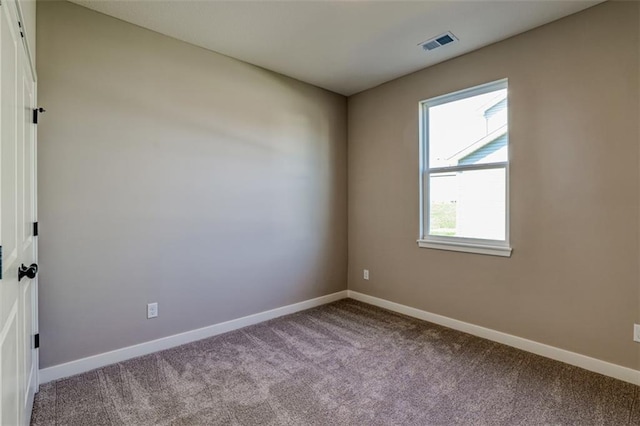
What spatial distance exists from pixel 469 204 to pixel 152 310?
10.0 ft

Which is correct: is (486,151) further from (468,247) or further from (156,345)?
(156,345)

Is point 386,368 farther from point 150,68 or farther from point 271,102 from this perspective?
point 150,68

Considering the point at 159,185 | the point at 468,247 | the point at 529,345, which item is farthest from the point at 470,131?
the point at 159,185

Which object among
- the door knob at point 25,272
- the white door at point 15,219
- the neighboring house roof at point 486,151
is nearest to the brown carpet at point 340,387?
the white door at point 15,219

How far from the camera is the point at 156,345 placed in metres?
2.73

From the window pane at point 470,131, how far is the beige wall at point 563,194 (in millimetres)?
154

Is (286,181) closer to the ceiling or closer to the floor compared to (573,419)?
closer to the ceiling

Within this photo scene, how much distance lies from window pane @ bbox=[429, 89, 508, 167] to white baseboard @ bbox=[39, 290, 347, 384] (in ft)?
7.46

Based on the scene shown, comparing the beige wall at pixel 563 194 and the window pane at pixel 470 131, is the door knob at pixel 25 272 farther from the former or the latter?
the window pane at pixel 470 131

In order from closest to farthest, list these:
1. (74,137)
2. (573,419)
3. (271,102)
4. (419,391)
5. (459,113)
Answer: (573,419) → (419,391) → (74,137) → (459,113) → (271,102)

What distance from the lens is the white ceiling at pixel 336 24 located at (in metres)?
2.37

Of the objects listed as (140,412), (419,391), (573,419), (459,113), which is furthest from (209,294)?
(459,113)

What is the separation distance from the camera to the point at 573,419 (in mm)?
1868

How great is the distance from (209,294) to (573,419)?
280 cm
